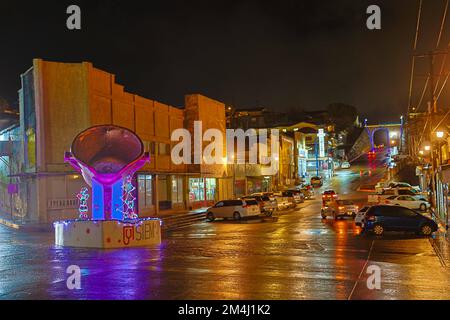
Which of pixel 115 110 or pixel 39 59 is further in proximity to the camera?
pixel 115 110

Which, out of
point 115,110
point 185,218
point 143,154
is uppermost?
point 115,110

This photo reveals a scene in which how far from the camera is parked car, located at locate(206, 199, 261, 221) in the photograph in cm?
3825

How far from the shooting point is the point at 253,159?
70.6 m

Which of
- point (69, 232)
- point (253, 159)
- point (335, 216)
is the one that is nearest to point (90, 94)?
point (69, 232)

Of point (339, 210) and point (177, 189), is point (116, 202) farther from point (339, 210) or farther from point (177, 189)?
point (177, 189)

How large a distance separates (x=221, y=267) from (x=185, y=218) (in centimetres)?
2574

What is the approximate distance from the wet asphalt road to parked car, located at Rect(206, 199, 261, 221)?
45.7 feet

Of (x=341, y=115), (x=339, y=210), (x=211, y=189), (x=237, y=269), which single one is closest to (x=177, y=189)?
(x=211, y=189)

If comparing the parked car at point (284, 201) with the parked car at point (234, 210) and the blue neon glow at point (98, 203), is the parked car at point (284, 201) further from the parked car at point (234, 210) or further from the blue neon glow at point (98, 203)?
the blue neon glow at point (98, 203)

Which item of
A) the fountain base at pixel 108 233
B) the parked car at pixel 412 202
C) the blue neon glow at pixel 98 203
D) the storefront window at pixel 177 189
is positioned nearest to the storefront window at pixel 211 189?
the storefront window at pixel 177 189

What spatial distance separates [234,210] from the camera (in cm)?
3834
